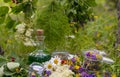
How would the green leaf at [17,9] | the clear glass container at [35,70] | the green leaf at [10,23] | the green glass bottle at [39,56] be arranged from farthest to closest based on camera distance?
1. the green leaf at [10,23]
2. the green leaf at [17,9]
3. the green glass bottle at [39,56]
4. the clear glass container at [35,70]

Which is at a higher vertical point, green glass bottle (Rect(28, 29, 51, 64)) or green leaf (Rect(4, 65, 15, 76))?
green glass bottle (Rect(28, 29, 51, 64))

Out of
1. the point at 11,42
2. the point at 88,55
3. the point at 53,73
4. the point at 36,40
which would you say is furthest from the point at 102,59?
the point at 11,42

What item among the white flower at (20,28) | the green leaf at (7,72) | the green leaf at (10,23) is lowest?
the green leaf at (7,72)

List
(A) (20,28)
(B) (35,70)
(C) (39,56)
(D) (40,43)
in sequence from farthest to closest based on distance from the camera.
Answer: (A) (20,28) → (D) (40,43) → (C) (39,56) → (B) (35,70)

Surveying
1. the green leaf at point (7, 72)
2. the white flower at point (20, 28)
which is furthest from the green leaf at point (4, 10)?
the green leaf at point (7, 72)

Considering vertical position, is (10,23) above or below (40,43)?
above

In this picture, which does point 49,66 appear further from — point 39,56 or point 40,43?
point 40,43

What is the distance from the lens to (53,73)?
2158 mm

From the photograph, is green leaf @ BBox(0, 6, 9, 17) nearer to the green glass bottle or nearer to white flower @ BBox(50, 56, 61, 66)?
the green glass bottle

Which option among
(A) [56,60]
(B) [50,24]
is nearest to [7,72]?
(A) [56,60]

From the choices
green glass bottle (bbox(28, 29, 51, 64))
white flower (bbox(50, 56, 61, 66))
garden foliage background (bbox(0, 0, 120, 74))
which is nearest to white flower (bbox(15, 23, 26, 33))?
garden foliage background (bbox(0, 0, 120, 74))

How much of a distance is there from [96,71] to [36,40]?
0.59m

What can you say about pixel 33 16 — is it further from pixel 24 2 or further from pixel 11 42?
pixel 11 42

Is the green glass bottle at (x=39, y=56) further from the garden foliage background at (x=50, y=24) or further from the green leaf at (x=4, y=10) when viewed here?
the green leaf at (x=4, y=10)
